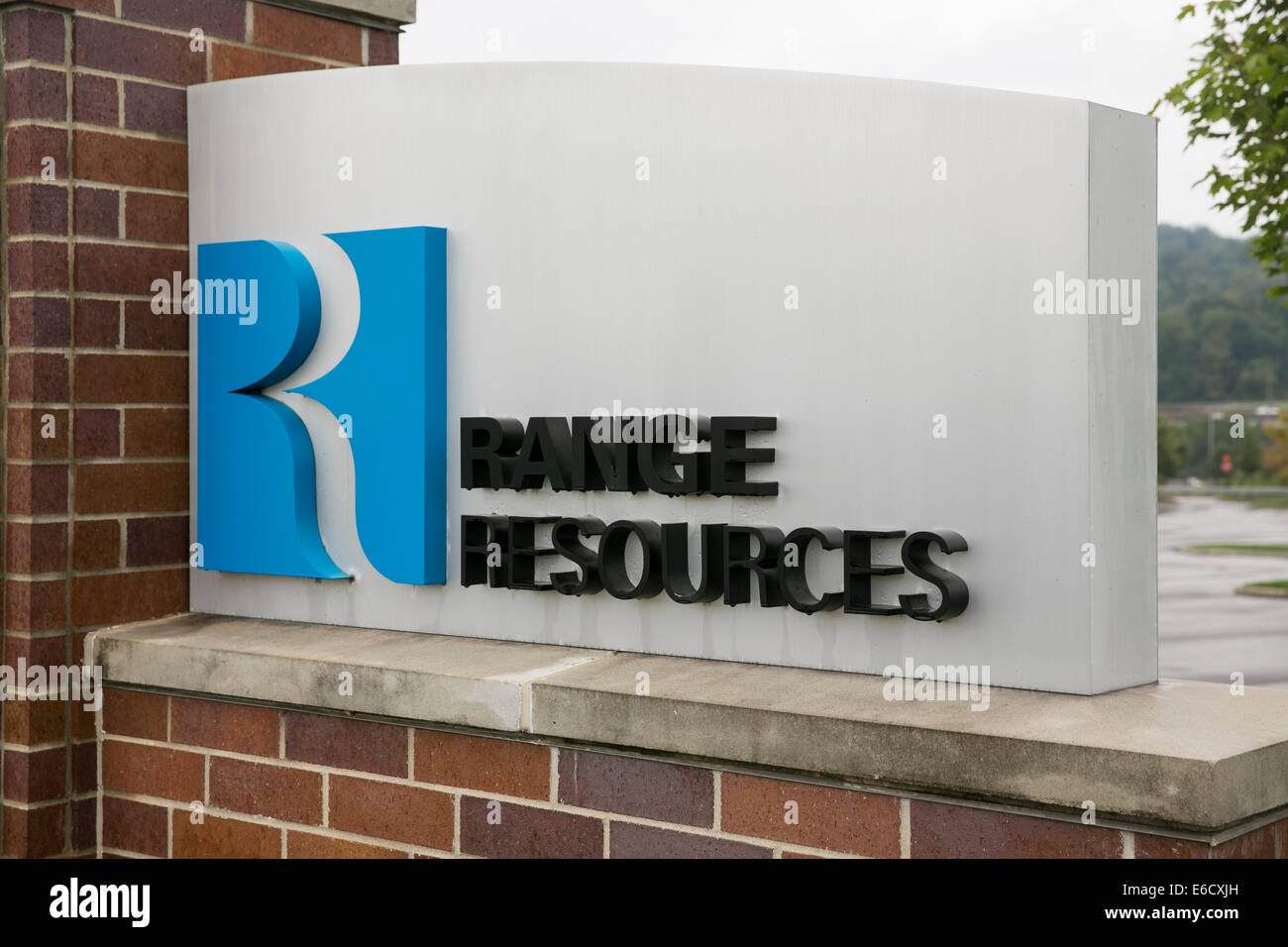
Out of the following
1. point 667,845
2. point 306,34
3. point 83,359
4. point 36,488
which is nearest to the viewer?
point 667,845

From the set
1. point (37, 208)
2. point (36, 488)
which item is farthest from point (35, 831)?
point (37, 208)

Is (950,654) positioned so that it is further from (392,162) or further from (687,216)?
(392,162)

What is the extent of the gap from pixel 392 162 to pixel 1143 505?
2265mm

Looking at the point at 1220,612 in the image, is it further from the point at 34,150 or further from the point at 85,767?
the point at 34,150

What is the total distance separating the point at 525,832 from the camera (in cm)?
376

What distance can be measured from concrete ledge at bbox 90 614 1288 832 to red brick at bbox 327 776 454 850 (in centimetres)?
21

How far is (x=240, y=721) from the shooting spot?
4.32 meters

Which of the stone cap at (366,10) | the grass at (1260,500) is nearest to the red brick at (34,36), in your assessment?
the stone cap at (366,10)

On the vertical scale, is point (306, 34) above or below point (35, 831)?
above

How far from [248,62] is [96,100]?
637mm

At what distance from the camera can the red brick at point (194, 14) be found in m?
4.78

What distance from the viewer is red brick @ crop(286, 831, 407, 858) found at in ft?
13.2

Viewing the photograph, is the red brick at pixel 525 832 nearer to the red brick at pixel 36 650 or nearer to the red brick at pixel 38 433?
the red brick at pixel 36 650
